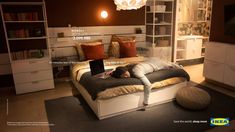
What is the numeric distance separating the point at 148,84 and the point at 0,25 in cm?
313

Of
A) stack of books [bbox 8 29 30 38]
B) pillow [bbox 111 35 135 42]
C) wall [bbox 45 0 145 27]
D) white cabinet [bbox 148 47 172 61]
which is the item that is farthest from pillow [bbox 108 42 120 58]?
stack of books [bbox 8 29 30 38]

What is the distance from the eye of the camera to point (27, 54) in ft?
11.9

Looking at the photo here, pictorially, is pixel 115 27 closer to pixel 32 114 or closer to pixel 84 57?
pixel 84 57

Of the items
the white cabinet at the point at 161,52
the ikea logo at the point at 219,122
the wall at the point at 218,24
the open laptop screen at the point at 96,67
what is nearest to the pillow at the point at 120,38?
the white cabinet at the point at 161,52

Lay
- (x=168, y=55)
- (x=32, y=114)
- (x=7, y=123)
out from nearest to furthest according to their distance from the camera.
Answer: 1. (x=7, y=123)
2. (x=32, y=114)
3. (x=168, y=55)

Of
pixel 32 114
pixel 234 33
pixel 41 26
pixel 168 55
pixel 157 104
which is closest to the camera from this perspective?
pixel 32 114

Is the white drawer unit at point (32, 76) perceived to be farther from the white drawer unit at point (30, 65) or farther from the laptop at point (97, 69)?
the laptop at point (97, 69)

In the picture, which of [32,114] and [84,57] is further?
[84,57]

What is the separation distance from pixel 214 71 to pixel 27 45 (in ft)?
13.2

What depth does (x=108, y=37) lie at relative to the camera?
4.58 m

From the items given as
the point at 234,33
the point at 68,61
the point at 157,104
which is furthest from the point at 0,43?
the point at 234,33

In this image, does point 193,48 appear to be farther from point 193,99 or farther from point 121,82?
point 121,82

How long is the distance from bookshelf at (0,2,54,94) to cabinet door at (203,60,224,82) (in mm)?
3365

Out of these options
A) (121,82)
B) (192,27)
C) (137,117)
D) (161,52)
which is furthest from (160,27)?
(137,117)
